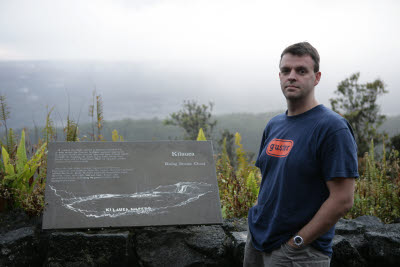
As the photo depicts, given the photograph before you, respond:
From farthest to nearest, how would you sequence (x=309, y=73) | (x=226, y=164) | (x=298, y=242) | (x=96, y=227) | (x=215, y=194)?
(x=226, y=164)
(x=215, y=194)
(x=96, y=227)
(x=309, y=73)
(x=298, y=242)

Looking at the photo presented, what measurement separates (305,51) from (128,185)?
2132 mm

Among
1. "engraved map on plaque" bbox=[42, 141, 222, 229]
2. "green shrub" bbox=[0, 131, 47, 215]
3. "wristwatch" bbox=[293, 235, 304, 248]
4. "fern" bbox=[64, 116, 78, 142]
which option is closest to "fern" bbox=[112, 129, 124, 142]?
"fern" bbox=[64, 116, 78, 142]

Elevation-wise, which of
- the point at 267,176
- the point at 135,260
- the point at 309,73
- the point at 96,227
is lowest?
the point at 135,260

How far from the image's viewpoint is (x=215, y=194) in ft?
11.6

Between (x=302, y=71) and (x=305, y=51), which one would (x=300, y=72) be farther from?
(x=305, y=51)

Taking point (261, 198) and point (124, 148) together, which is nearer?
point (261, 198)

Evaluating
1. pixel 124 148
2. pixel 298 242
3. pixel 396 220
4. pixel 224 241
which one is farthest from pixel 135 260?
pixel 396 220

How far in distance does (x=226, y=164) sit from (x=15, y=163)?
268 cm

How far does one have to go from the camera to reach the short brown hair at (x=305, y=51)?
2.11 meters

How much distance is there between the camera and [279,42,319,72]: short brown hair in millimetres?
2109

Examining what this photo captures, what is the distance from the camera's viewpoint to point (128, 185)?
11.3 feet

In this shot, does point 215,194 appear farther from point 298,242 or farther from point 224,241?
point 298,242

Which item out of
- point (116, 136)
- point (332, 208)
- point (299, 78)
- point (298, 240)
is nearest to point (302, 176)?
point (332, 208)

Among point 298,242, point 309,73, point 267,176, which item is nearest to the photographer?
point 298,242
